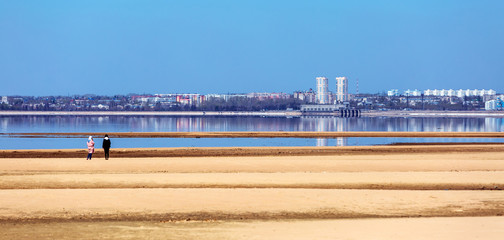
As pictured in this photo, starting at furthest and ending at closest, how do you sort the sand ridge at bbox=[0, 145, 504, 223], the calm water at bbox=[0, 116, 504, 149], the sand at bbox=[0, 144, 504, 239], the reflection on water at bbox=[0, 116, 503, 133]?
the reflection on water at bbox=[0, 116, 503, 133]
the calm water at bbox=[0, 116, 504, 149]
the sand ridge at bbox=[0, 145, 504, 223]
the sand at bbox=[0, 144, 504, 239]

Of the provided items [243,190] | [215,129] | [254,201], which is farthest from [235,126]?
[254,201]

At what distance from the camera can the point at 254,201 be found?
18.0 meters

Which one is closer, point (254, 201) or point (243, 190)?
point (254, 201)

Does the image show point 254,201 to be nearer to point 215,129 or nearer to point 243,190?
point 243,190

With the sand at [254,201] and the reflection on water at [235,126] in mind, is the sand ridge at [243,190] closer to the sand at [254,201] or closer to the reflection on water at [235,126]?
the sand at [254,201]

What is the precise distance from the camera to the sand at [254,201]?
14.5m

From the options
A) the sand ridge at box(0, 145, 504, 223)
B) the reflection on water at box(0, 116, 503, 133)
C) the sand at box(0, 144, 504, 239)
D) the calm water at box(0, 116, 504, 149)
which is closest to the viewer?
the sand at box(0, 144, 504, 239)

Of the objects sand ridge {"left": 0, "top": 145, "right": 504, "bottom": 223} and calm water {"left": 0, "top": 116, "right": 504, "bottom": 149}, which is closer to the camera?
sand ridge {"left": 0, "top": 145, "right": 504, "bottom": 223}

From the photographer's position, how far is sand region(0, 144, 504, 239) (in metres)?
14.5

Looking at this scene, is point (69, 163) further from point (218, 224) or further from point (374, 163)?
point (218, 224)

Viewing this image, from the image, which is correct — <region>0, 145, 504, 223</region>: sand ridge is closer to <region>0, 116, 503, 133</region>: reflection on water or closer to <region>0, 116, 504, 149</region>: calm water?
<region>0, 116, 504, 149</region>: calm water

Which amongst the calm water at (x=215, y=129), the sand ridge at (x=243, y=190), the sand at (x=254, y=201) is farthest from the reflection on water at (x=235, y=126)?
the sand at (x=254, y=201)

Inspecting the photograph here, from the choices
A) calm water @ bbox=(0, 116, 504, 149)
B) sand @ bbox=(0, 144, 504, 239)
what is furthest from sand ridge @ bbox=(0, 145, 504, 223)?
calm water @ bbox=(0, 116, 504, 149)

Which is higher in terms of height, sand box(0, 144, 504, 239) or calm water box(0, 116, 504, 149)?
sand box(0, 144, 504, 239)
